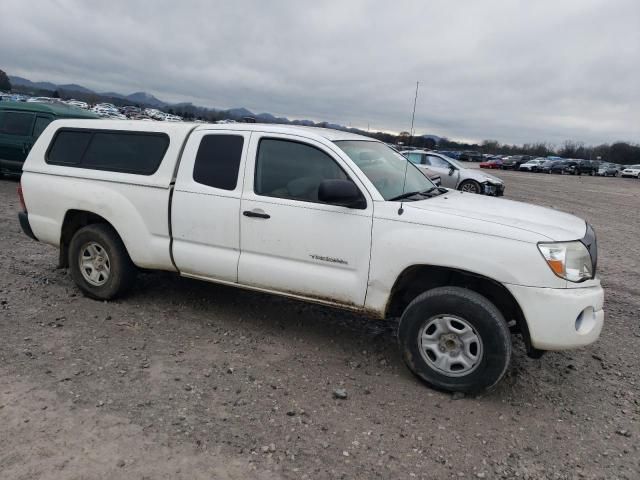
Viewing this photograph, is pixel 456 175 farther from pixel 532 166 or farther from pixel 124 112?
pixel 532 166

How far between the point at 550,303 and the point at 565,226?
74 centimetres

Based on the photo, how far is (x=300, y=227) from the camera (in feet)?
13.1

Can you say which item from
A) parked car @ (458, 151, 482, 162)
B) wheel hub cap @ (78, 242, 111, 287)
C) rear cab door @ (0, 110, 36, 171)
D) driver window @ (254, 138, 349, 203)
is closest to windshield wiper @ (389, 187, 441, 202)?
driver window @ (254, 138, 349, 203)

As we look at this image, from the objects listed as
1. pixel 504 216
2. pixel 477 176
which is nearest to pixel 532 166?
pixel 477 176

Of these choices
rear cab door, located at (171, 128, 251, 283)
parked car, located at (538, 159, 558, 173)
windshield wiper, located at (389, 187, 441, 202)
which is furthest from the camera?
parked car, located at (538, 159, 558, 173)

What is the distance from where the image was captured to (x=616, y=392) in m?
3.86

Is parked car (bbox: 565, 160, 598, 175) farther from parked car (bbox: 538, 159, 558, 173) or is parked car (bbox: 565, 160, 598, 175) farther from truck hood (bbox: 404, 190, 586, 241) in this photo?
truck hood (bbox: 404, 190, 586, 241)

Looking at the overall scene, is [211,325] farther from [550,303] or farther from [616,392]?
[616,392]

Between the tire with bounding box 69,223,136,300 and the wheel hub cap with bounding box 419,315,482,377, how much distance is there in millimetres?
2987

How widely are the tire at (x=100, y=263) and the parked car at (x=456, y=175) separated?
39.1 ft

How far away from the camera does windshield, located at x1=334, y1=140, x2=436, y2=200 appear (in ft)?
13.4

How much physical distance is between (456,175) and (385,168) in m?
12.6

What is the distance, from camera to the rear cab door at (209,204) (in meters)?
4.32

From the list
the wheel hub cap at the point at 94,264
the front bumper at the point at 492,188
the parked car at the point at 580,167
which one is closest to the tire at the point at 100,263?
the wheel hub cap at the point at 94,264
